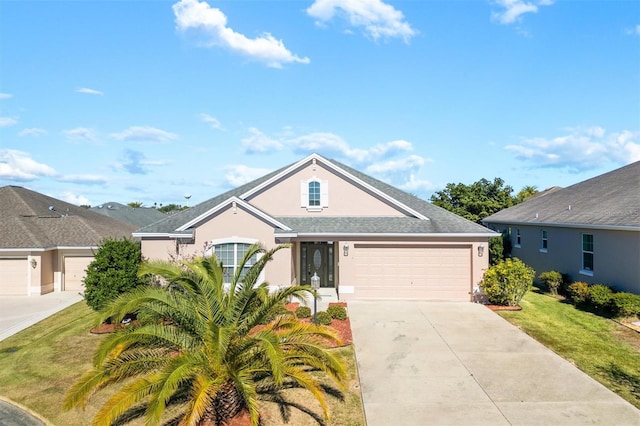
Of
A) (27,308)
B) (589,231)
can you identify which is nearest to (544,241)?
(589,231)

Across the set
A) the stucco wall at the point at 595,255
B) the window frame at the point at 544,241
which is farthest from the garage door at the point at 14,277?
the window frame at the point at 544,241

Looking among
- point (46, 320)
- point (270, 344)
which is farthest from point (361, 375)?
point (46, 320)

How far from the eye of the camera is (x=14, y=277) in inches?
738

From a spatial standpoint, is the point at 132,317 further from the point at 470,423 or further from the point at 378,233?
the point at 470,423

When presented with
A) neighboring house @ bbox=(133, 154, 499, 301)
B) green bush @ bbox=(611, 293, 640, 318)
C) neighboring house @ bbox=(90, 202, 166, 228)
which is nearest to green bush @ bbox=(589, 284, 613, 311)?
green bush @ bbox=(611, 293, 640, 318)

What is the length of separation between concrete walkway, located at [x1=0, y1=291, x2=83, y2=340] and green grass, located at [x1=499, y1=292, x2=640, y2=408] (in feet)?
55.3

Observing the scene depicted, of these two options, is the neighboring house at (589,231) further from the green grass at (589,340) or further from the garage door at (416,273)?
the garage door at (416,273)

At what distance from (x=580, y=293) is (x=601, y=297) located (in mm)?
1248

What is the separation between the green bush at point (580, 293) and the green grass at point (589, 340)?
1.16 ft

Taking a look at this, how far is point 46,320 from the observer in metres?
14.8

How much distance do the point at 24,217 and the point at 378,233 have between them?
60.5ft

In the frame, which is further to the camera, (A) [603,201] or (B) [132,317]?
(A) [603,201]

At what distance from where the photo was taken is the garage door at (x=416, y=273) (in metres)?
16.8

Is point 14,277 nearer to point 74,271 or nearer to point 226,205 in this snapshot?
point 74,271
